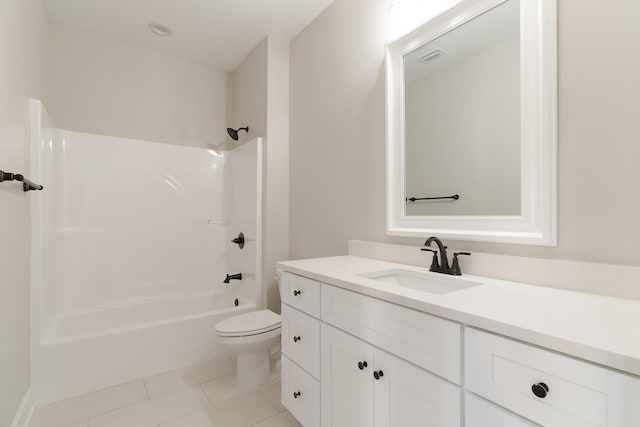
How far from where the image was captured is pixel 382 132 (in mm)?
1614

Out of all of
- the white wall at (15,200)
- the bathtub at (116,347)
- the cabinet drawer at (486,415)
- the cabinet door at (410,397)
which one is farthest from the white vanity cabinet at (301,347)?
the white wall at (15,200)

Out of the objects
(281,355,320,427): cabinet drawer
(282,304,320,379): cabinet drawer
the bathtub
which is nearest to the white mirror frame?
(282,304,320,379): cabinet drawer

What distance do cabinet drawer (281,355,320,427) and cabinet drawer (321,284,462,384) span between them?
0.37m

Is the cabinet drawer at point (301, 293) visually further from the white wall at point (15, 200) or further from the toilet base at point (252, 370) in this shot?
the white wall at point (15, 200)

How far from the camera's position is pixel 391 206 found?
1551 mm

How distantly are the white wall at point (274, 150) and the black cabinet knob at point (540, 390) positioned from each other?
1.96 m

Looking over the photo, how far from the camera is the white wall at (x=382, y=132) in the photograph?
0.86m

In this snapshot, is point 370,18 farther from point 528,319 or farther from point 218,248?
point 218,248

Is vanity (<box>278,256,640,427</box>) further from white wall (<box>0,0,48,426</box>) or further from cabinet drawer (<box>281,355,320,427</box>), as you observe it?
white wall (<box>0,0,48,426</box>)

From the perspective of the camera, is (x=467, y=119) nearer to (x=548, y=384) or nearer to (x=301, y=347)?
(x=548, y=384)

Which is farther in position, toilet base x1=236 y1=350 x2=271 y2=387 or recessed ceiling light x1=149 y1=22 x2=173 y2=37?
recessed ceiling light x1=149 y1=22 x2=173 y2=37

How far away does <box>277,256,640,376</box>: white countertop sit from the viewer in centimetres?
54

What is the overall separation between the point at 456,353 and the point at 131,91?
317 centimetres

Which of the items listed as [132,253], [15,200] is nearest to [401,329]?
[15,200]
